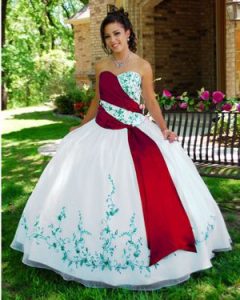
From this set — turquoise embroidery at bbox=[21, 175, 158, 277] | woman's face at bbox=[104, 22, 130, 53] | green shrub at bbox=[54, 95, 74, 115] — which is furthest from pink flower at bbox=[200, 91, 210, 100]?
green shrub at bbox=[54, 95, 74, 115]

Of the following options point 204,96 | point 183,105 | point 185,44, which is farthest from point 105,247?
point 185,44

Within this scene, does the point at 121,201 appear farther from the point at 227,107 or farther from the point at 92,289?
the point at 227,107

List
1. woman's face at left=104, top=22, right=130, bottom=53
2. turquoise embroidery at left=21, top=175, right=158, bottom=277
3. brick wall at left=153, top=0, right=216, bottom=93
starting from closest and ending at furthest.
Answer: turquoise embroidery at left=21, top=175, right=158, bottom=277
woman's face at left=104, top=22, right=130, bottom=53
brick wall at left=153, top=0, right=216, bottom=93

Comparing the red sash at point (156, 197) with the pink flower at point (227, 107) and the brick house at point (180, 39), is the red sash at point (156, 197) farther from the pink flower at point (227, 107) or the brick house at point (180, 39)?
the brick house at point (180, 39)

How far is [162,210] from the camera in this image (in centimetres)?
354

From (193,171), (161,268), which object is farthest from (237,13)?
(161,268)

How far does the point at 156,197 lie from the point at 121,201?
0.24 m

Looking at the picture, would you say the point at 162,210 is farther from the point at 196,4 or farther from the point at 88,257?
the point at 196,4

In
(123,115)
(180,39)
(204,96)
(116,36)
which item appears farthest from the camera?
(180,39)

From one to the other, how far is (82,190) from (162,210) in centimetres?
54

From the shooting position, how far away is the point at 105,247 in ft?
11.4

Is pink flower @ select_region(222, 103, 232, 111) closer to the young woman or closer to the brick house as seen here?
the young woman

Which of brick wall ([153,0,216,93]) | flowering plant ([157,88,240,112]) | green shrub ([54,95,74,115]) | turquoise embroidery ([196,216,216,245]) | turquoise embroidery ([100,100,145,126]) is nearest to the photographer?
turquoise embroidery ([196,216,216,245])

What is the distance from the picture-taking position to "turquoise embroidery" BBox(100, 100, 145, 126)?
12.7 feet
